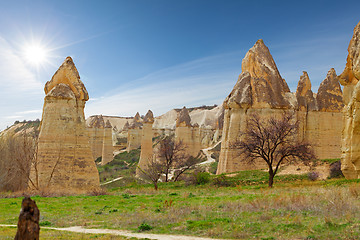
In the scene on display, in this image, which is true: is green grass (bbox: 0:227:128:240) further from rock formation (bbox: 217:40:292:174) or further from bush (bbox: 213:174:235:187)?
rock formation (bbox: 217:40:292:174)

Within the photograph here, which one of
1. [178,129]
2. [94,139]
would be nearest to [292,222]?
[178,129]

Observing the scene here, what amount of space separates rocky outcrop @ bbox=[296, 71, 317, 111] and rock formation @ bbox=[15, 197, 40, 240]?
27.3 metres

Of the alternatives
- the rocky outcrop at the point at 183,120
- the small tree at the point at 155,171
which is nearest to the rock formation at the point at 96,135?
the rocky outcrop at the point at 183,120

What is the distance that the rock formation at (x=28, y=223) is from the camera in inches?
183

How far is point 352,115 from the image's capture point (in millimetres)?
13609

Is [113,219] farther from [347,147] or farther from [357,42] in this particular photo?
[357,42]

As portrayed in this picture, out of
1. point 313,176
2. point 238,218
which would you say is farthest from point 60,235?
point 313,176

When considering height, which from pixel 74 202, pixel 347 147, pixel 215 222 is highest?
pixel 347 147

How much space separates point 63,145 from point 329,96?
74.7 ft

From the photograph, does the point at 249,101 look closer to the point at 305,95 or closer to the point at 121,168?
the point at 305,95

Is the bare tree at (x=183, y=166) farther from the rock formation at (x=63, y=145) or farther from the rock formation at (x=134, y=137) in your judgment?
the rock formation at (x=134, y=137)

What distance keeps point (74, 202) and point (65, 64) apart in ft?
31.7

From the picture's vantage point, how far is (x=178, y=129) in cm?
4938

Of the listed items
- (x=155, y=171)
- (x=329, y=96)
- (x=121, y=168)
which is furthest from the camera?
(x=121, y=168)
